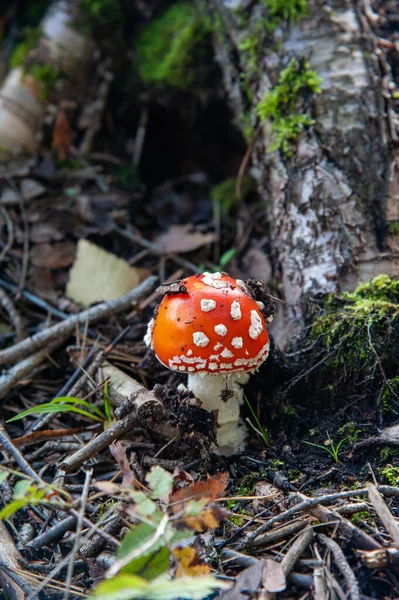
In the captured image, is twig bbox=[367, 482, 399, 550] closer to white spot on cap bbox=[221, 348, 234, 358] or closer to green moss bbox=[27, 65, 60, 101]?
white spot on cap bbox=[221, 348, 234, 358]

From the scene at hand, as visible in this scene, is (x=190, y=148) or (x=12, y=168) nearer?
(x=12, y=168)

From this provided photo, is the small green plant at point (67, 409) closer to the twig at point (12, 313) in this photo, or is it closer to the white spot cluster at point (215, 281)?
the twig at point (12, 313)

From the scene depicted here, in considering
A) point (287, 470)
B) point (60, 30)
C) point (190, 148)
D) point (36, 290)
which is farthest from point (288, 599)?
point (60, 30)

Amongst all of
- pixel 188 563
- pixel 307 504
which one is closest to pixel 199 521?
pixel 188 563

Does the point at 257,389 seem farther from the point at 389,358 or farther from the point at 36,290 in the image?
the point at 36,290

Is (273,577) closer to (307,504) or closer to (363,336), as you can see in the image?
(307,504)
